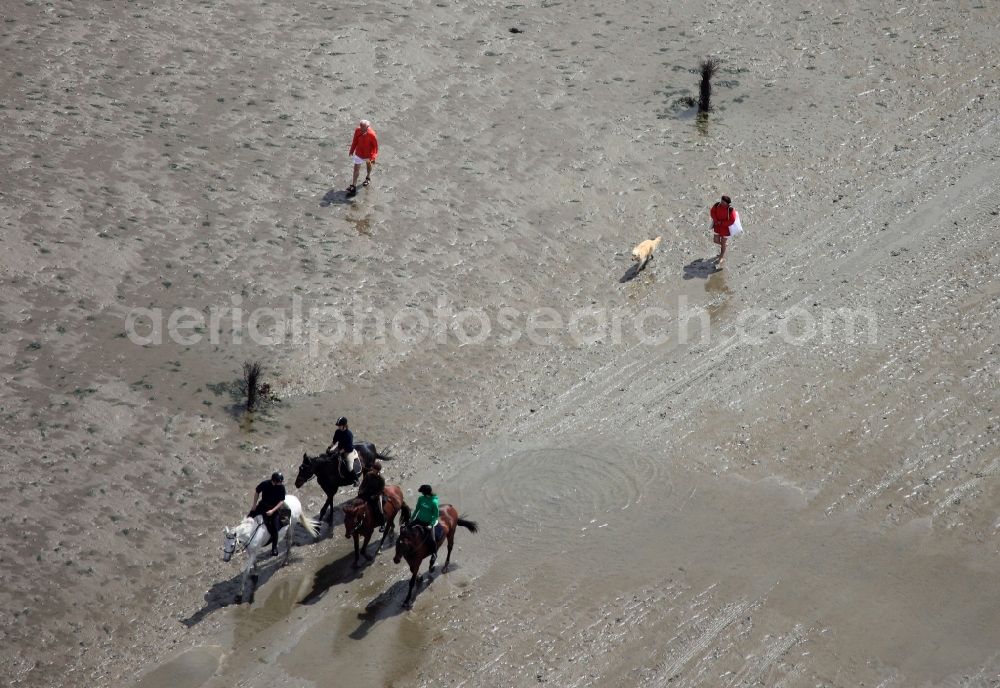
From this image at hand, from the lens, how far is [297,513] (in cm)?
1694

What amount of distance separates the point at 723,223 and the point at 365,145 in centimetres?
686

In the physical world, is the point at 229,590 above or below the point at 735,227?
below

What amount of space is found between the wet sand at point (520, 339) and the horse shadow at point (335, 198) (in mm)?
86

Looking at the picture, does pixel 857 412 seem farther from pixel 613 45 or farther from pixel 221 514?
pixel 613 45

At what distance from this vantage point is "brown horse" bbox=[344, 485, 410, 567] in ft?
54.8

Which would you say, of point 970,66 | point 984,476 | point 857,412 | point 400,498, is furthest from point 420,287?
point 970,66

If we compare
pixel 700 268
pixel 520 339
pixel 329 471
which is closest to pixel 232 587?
pixel 329 471

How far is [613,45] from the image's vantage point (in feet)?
99.0

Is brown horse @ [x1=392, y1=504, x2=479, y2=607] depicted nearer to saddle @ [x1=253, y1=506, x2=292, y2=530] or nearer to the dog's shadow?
saddle @ [x1=253, y1=506, x2=292, y2=530]

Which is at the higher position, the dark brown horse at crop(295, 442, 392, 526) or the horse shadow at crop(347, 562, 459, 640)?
the dark brown horse at crop(295, 442, 392, 526)

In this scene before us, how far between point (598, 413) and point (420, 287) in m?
4.23

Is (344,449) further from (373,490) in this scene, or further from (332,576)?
(332,576)

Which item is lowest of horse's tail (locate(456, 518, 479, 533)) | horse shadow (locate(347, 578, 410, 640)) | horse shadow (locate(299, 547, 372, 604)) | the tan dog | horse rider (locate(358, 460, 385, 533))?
horse shadow (locate(347, 578, 410, 640))

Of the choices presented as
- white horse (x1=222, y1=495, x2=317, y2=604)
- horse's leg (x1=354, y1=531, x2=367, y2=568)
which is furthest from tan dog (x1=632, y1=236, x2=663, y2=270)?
white horse (x1=222, y1=495, x2=317, y2=604)
